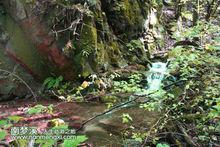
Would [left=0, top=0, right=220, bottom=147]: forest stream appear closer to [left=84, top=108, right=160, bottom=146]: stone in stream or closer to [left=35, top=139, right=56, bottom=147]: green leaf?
[left=84, top=108, right=160, bottom=146]: stone in stream

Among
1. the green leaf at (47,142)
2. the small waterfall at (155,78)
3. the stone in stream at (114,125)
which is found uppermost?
the green leaf at (47,142)

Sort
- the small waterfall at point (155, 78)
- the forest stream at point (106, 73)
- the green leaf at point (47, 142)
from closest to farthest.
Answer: the green leaf at point (47, 142) < the forest stream at point (106, 73) < the small waterfall at point (155, 78)

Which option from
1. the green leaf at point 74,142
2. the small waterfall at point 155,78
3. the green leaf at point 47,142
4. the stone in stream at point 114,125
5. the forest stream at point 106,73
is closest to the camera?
the green leaf at point 74,142

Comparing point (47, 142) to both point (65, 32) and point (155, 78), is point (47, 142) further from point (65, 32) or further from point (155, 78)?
point (155, 78)

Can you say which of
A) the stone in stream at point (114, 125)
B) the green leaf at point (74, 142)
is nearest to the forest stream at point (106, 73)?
the stone in stream at point (114, 125)

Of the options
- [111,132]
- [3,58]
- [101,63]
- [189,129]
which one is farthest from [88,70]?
[189,129]

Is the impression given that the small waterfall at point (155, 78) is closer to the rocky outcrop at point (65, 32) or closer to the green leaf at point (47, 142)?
the rocky outcrop at point (65, 32)

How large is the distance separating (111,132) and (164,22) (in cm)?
906

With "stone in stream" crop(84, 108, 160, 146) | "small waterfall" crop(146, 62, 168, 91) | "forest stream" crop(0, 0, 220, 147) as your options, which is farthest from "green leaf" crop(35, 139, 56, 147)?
"small waterfall" crop(146, 62, 168, 91)

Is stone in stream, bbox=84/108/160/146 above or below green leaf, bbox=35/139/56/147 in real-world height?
below

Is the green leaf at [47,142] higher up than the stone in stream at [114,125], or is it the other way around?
the green leaf at [47,142]

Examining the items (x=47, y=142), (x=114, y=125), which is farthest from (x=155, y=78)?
(x=47, y=142)

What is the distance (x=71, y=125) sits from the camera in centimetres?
584

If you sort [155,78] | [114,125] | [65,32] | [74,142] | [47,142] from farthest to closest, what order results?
[155,78] < [65,32] < [114,125] < [47,142] < [74,142]
